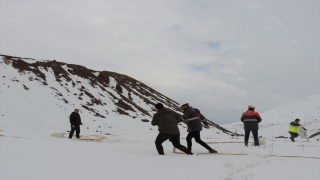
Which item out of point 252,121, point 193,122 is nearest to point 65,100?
point 252,121

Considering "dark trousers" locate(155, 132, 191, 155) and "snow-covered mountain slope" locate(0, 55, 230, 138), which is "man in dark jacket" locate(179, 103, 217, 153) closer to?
"dark trousers" locate(155, 132, 191, 155)

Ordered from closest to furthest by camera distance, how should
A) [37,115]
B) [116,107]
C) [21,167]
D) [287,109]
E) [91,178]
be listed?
[91,178], [21,167], [37,115], [116,107], [287,109]

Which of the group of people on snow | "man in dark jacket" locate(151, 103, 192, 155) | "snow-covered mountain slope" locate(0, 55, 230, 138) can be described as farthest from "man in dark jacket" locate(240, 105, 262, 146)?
"snow-covered mountain slope" locate(0, 55, 230, 138)

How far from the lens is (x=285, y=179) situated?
17.1 ft

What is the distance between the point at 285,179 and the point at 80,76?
32.0 meters

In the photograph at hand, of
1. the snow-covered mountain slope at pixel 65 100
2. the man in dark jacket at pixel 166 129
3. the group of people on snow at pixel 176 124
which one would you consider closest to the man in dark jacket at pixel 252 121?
the group of people on snow at pixel 176 124

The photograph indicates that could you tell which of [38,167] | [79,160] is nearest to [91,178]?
[38,167]

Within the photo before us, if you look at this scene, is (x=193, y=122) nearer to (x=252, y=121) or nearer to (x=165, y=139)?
(x=165, y=139)

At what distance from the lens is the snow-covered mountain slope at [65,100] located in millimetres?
21578

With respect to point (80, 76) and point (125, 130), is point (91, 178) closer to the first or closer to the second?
point (125, 130)

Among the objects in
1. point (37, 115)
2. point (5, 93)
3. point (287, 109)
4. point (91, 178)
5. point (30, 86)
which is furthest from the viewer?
point (287, 109)

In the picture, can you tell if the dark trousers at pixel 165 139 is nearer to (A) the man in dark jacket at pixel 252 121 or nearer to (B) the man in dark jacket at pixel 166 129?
(B) the man in dark jacket at pixel 166 129

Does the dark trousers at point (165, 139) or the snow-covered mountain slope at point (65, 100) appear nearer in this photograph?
the dark trousers at point (165, 139)

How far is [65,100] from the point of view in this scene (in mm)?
26594
